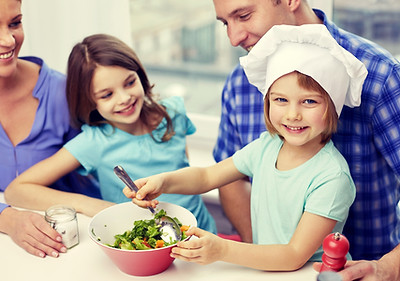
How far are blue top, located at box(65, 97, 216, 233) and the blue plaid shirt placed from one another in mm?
252

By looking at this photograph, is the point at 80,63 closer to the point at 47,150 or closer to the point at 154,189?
the point at 47,150

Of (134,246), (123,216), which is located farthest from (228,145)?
(134,246)

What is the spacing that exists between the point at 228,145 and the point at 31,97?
72 centimetres

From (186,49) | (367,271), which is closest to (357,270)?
(367,271)

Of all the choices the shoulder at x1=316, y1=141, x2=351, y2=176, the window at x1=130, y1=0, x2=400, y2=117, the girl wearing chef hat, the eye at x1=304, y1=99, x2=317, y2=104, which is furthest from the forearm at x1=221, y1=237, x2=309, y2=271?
the window at x1=130, y1=0, x2=400, y2=117

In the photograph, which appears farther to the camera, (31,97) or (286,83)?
(31,97)

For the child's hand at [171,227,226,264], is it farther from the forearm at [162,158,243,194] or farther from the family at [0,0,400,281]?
the forearm at [162,158,243,194]

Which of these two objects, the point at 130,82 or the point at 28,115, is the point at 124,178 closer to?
the point at 130,82

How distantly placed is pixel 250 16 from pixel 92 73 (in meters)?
0.54

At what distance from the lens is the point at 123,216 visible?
1489 millimetres

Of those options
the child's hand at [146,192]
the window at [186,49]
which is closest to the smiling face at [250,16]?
the child's hand at [146,192]

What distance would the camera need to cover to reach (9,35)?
5.75 ft

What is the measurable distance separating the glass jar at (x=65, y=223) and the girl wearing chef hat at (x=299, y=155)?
196 millimetres

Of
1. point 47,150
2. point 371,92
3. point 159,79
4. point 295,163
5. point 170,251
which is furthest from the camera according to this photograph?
point 159,79
